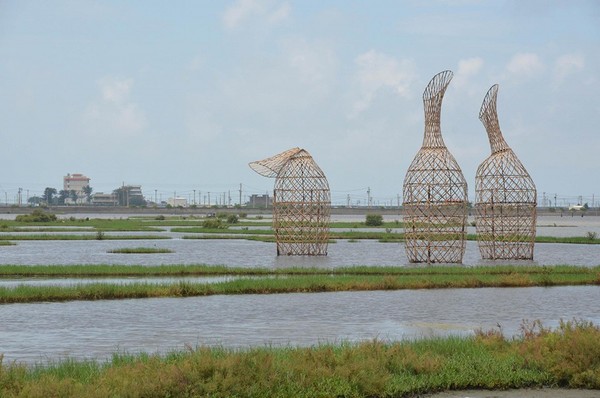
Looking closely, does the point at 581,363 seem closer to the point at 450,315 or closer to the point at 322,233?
the point at 450,315

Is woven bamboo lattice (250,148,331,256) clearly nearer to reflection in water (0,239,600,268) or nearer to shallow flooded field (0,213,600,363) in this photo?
reflection in water (0,239,600,268)

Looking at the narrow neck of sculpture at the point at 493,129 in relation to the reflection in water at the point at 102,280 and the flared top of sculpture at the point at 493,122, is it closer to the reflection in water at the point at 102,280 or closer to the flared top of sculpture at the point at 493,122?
the flared top of sculpture at the point at 493,122

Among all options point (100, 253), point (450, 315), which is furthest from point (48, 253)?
point (450, 315)

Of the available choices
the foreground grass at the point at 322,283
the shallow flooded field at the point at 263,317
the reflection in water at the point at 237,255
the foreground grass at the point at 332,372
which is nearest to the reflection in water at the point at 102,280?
the shallow flooded field at the point at 263,317

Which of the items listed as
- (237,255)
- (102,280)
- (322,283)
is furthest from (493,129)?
(102,280)

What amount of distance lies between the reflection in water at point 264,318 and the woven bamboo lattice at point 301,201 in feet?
55.5

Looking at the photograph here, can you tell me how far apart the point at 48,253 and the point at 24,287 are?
22.0 meters

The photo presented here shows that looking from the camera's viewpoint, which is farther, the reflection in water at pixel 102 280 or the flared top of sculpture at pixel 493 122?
the flared top of sculpture at pixel 493 122

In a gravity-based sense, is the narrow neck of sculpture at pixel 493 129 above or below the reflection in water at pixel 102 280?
above

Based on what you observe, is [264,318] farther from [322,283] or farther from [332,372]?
[332,372]

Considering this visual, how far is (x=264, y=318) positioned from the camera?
24562 mm

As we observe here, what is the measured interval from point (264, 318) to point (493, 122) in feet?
81.3

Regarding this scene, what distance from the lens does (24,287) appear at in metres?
28.3

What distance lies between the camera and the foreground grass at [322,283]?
2834 centimetres
